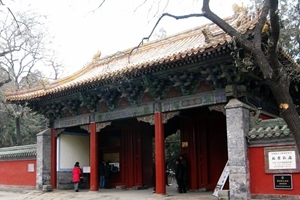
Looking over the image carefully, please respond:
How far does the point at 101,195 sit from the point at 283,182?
5735 mm

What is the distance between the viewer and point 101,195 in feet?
40.2

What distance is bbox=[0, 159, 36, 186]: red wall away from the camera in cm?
1532

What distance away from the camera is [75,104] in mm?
13930

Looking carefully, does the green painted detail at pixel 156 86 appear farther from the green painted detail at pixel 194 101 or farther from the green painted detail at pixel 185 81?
the green painted detail at pixel 185 81

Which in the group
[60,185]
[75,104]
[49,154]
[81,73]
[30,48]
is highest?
[30,48]

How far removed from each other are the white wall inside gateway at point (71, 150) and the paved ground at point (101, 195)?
126 cm

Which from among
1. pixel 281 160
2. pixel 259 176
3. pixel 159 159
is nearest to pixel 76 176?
pixel 159 159

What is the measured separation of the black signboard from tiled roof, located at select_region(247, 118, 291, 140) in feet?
2.91

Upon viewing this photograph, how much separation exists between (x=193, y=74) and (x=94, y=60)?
25.4ft

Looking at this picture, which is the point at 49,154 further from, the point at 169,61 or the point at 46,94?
the point at 169,61

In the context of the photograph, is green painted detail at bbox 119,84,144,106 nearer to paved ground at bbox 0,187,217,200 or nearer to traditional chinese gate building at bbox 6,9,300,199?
traditional chinese gate building at bbox 6,9,300,199

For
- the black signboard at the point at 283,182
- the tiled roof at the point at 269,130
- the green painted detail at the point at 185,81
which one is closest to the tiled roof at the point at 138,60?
the green painted detail at the point at 185,81

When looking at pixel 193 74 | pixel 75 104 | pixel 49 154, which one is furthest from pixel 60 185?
pixel 193 74

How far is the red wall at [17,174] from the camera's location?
50.3ft
